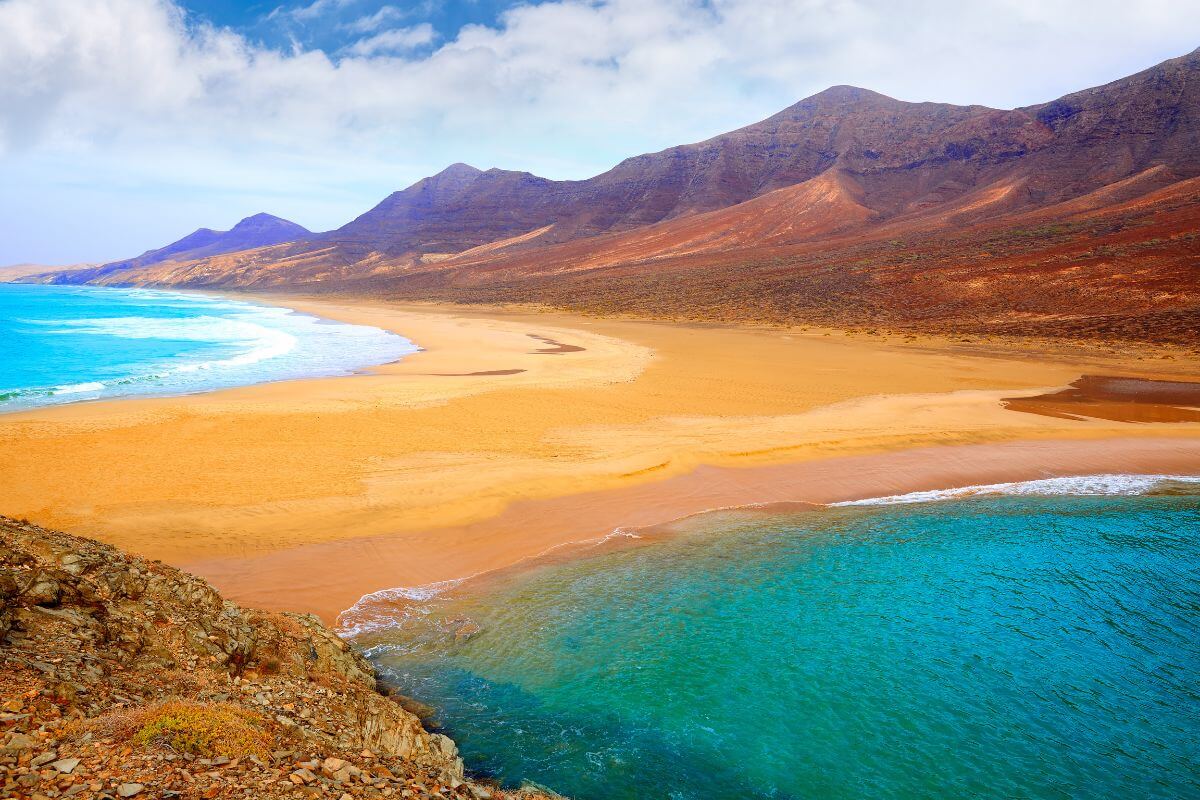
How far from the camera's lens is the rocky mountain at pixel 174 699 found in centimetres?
398

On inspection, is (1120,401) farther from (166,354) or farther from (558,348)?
(166,354)

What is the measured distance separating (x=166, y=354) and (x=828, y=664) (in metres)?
38.6

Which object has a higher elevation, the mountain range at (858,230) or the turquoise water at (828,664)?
the mountain range at (858,230)

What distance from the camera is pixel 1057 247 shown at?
4878 centimetres

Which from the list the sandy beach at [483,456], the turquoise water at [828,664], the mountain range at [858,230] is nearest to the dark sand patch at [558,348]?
the sandy beach at [483,456]

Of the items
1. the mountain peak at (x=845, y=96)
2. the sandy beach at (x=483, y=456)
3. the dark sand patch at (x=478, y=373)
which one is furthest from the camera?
the mountain peak at (x=845, y=96)

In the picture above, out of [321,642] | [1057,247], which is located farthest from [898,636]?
[1057,247]

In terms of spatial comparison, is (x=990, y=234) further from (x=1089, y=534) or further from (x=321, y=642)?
(x=321, y=642)

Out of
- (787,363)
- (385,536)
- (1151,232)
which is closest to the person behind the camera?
(385,536)

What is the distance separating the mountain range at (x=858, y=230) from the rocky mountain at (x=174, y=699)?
4050 centimetres

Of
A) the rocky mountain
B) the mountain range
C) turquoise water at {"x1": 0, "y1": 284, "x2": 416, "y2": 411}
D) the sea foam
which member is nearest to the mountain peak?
the mountain range

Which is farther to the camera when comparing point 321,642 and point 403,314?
point 403,314

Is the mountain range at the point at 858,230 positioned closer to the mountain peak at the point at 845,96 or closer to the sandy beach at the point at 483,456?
the mountain peak at the point at 845,96

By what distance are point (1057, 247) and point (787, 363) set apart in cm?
3355
